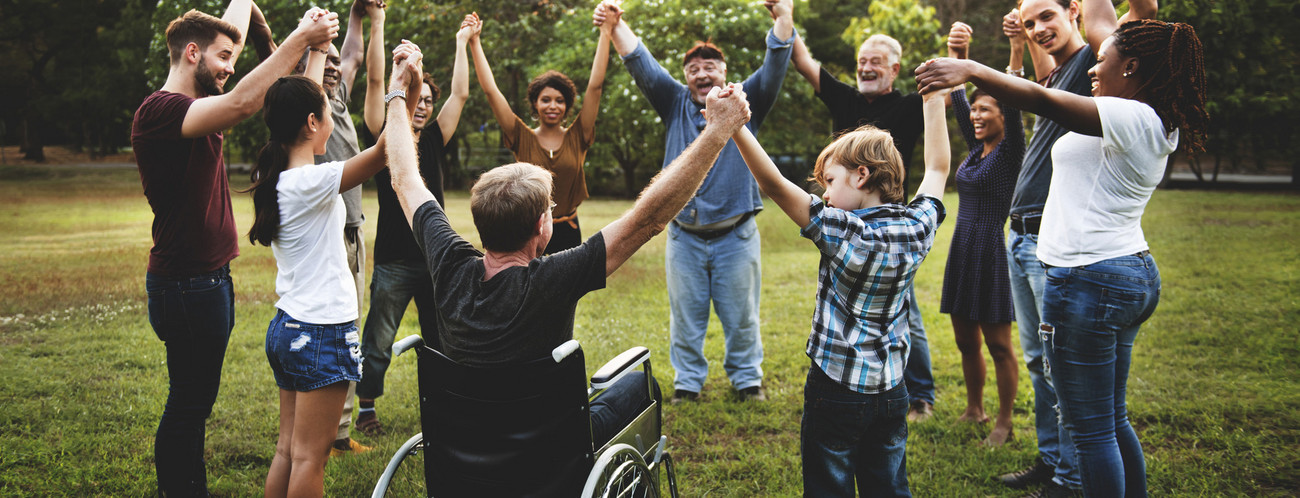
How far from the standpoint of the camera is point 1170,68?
231 centimetres

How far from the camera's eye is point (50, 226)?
14406 mm

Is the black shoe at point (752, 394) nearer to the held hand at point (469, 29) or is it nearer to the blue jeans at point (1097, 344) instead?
the blue jeans at point (1097, 344)

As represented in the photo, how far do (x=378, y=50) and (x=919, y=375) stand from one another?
3421 millimetres

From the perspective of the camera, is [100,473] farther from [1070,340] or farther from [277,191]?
[1070,340]

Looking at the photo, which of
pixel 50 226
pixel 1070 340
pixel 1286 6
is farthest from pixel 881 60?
pixel 50 226

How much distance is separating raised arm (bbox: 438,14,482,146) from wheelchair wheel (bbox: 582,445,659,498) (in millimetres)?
2147

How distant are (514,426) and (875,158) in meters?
1.35

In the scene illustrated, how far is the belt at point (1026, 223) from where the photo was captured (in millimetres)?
3238

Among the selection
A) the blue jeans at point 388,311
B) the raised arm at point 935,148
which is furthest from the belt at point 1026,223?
the blue jeans at point 388,311

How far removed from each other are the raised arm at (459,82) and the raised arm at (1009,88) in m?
2.30

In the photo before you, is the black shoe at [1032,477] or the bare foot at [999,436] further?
the bare foot at [999,436]

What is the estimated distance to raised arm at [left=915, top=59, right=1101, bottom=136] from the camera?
2.10 m

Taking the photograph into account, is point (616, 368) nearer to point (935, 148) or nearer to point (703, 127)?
point (935, 148)

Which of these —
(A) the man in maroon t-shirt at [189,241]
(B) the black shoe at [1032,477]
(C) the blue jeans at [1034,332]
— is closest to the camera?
(A) the man in maroon t-shirt at [189,241]
